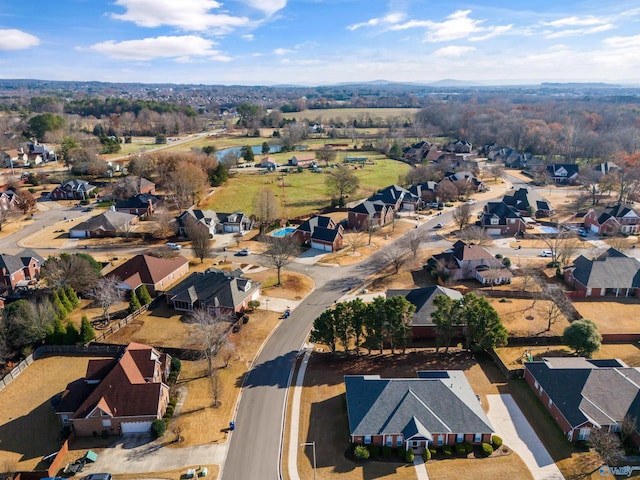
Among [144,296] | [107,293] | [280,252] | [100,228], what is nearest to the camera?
[107,293]

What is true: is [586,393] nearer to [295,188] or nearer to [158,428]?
[158,428]

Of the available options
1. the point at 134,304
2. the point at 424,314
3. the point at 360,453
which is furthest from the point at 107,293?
the point at 424,314

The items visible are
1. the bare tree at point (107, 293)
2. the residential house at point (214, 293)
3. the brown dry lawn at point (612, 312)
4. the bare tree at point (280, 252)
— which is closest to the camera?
the brown dry lawn at point (612, 312)

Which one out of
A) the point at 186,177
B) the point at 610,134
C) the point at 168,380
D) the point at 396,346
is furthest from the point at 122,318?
the point at 610,134

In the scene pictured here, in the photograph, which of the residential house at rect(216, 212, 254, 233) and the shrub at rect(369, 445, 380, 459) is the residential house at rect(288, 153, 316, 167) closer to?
the residential house at rect(216, 212, 254, 233)

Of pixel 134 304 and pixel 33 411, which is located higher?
pixel 134 304

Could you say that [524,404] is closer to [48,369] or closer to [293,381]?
[293,381]

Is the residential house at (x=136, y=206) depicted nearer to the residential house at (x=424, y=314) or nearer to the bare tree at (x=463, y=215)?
the bare tree at (x=463, y=215)

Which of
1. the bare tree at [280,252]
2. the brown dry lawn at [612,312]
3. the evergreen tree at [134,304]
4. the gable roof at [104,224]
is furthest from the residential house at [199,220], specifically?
the brown dry lawn at [612,312]
